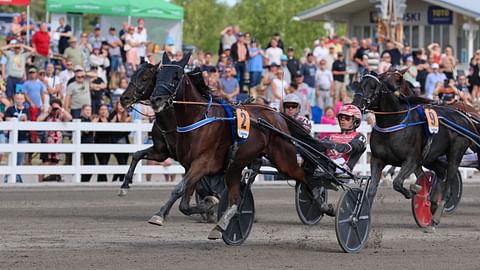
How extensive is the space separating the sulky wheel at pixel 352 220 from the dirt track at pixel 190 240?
0.13 metres

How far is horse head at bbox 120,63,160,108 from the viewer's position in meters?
12.4

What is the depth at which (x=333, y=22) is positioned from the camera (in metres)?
40.0

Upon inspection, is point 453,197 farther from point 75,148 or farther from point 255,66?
point 255,66

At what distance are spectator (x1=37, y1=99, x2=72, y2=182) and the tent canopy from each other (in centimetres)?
884

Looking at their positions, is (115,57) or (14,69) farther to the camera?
(115,57)

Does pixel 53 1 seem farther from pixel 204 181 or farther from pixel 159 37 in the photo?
pixel 204 181

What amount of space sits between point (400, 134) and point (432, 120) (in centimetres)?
45

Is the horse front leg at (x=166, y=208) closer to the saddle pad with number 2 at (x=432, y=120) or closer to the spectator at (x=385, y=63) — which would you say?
the saddle pad with number 2 at (x=432, y=120)

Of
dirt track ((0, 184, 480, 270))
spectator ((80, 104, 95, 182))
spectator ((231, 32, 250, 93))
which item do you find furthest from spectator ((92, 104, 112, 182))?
spectator ((231, 32, 250, 93))

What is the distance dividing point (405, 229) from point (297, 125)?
6.84ft

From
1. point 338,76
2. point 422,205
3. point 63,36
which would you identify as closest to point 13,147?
point 63,36

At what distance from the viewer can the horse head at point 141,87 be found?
12422 millimetres

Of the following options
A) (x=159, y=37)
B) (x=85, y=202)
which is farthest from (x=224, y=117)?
(x=159, y=37)

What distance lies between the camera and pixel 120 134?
19625 mm
